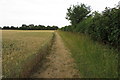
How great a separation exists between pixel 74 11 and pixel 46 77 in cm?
3058

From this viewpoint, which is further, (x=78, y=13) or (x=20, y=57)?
(x=78, y=13)

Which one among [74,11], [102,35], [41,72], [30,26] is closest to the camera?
[41,72]

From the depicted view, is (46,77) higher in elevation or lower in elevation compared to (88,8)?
lower

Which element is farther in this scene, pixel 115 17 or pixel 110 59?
pixel 115 17

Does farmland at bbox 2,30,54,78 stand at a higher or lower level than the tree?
lower

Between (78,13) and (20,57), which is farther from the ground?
(78,13)

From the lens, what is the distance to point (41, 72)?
682cm

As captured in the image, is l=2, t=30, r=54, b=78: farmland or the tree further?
the tree

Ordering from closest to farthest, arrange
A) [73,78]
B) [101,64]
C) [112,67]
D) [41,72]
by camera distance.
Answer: [112,67]
[101,64]
[73,78]
[41,72]

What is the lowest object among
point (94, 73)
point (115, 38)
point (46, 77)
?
point (46, 77)

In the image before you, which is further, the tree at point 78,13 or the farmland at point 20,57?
the tree at point 78,13

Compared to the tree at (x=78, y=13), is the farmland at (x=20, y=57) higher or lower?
lower

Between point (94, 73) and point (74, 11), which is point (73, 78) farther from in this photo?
point (74, 11)

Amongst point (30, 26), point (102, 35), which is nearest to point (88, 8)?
point (102, 35)
